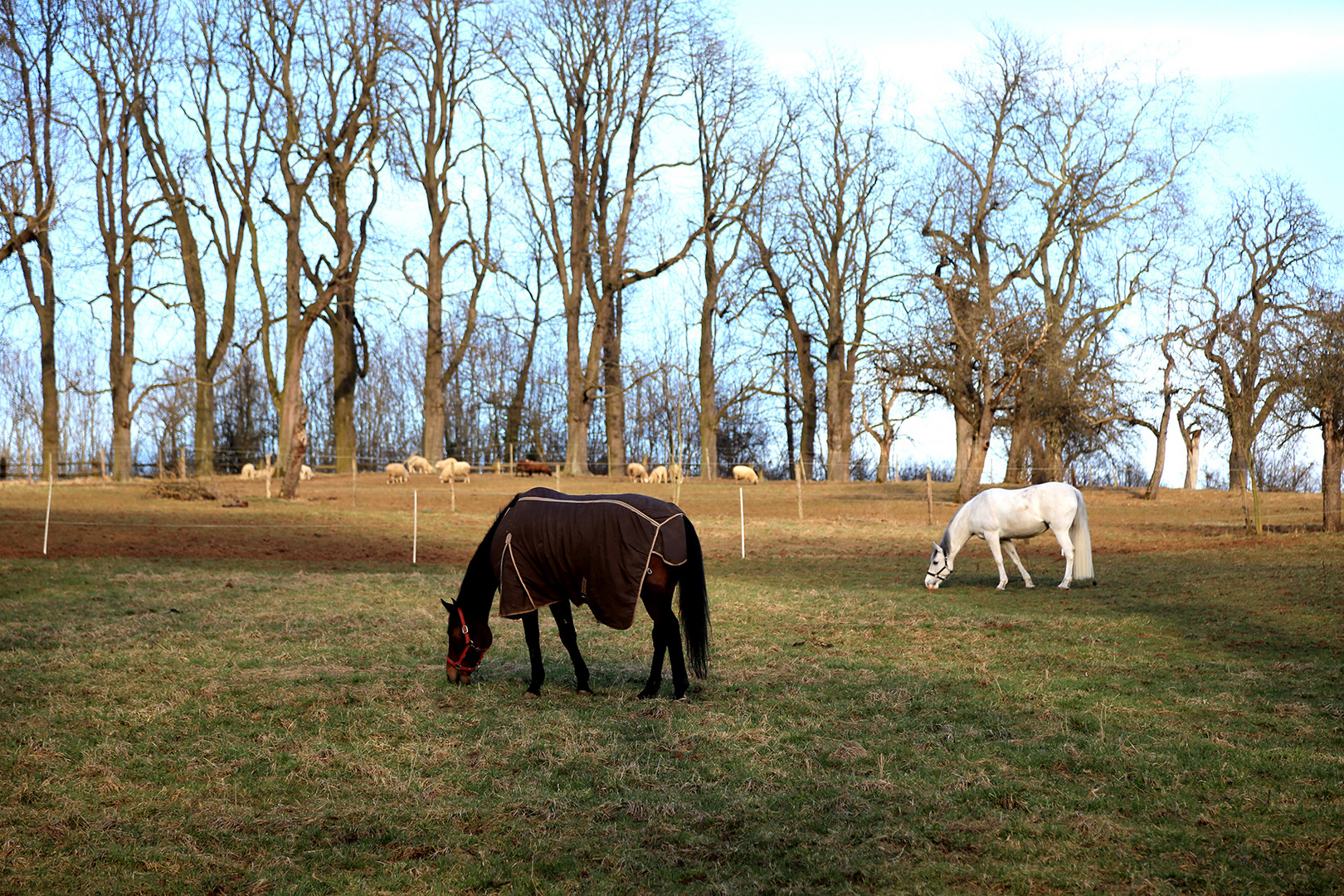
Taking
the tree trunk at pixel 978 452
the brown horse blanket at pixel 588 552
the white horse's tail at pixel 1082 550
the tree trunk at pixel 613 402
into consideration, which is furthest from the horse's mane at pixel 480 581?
the tree trunk at pixel 613 402

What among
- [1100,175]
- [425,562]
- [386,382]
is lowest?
[425,562]

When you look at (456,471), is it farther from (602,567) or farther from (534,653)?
(602,567)

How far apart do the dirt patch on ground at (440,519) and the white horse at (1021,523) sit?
495cm

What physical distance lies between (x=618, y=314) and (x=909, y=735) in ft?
116

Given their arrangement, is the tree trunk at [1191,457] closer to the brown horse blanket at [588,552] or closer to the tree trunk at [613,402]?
the tree trunk at [613,402]

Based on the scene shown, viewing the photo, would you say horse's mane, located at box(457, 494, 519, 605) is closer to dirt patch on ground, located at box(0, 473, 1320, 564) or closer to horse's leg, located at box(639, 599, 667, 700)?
horse's leg, located at box(639, 599, 667, 700)

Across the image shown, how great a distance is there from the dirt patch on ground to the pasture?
15.8 ft

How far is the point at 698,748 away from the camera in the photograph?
18.5ft

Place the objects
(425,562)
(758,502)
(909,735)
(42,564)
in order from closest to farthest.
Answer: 1. (909,735)
2. (42,564)
3. (425,562)
4. (758,502)

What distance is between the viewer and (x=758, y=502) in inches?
1101

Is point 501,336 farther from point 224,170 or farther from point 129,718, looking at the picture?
point 129,718

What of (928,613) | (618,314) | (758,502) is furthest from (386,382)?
(928,613)

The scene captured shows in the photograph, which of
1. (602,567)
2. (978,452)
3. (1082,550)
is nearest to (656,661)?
(602,567)

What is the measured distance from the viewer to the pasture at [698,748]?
400 cm
